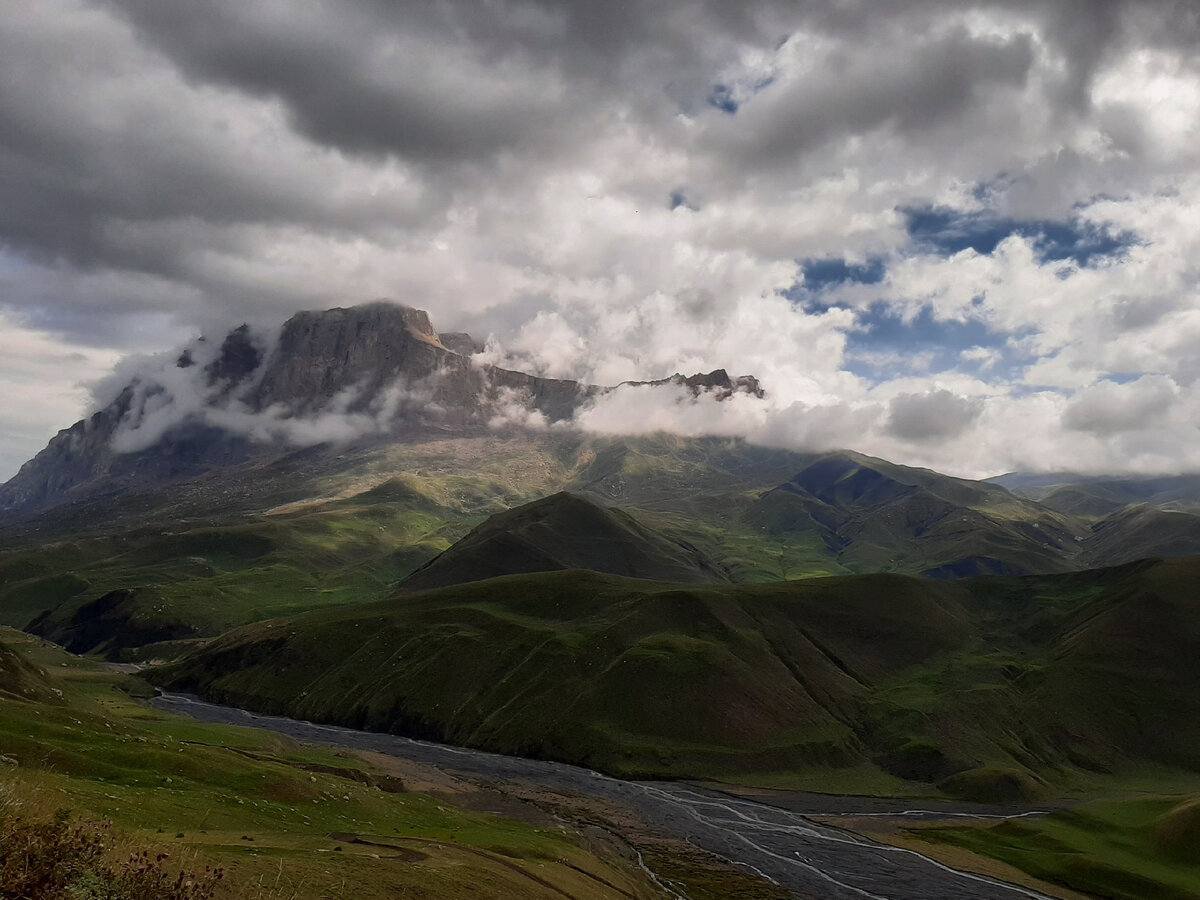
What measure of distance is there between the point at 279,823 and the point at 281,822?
0.87 m

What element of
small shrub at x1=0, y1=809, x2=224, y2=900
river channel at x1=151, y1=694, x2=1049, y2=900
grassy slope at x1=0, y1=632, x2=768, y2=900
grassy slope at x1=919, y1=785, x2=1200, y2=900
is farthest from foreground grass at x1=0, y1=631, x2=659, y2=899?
grassy slope at x1=919, y1=785, x2=1200, y2=900

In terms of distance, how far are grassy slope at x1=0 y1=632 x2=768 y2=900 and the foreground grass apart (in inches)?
8.6

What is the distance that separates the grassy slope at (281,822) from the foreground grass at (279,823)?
0.22 metres

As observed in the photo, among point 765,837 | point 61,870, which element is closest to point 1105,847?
point 765,837

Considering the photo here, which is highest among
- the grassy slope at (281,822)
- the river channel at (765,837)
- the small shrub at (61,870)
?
the small shrub at (61,870)

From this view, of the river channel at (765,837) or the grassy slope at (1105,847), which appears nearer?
the river channel at (765,837)

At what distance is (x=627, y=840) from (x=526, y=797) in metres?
29.6

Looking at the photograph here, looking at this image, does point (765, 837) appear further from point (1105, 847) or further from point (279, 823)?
point (279, 823)

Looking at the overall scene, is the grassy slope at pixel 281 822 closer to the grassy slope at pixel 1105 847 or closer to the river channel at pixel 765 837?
the river channel at pixel 765 837

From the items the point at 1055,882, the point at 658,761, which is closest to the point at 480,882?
the point at 1055,882

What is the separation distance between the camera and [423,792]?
14075 centimetres

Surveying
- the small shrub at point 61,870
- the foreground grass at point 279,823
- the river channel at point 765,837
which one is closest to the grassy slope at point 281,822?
the foreground grass at point 279,823

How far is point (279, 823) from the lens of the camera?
77.4 m

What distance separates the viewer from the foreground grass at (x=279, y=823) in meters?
46.0
